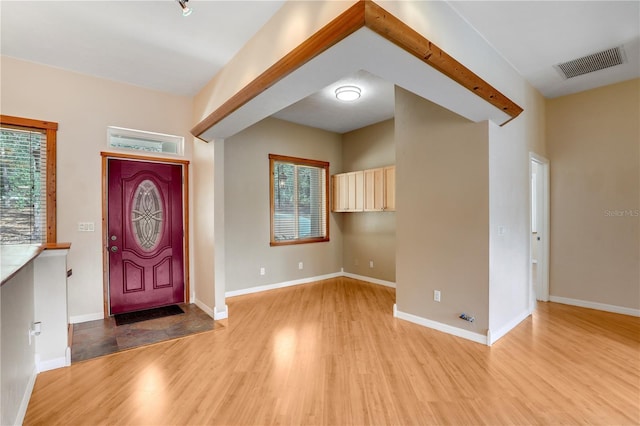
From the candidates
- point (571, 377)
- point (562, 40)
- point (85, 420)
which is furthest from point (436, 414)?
point (562, 40)

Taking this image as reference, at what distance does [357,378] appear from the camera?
2.45 metres

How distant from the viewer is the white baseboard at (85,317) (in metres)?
3.66

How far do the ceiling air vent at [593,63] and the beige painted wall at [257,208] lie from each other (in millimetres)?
3846

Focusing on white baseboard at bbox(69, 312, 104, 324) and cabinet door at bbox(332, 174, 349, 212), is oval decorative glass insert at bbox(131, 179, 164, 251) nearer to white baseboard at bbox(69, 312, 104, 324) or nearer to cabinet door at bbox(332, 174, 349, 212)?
white baseboard at bbox(69, 312, 104, 324)

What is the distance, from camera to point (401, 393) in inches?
88.5

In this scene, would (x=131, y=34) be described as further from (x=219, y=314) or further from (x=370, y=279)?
(x=370, y=279)

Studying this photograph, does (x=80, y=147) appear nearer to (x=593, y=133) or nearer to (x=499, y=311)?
(x=499, y=311)

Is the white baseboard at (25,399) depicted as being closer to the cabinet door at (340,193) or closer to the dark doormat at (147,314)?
the dark doormat at (147,314)

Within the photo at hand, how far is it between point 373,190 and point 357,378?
3432mm

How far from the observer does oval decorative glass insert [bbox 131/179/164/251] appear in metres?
4.11

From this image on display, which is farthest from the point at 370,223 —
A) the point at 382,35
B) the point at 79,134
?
the point at 79,134

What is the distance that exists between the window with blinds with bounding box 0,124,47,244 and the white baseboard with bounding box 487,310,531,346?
196 inches

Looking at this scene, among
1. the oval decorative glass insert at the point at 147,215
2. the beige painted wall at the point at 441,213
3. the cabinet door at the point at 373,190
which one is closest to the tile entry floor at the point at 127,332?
the oval decorative glass insert at the point at 147,215

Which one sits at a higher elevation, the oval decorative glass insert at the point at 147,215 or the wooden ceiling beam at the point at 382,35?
the wooden ceiling beam at the point at 382,35
